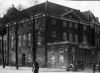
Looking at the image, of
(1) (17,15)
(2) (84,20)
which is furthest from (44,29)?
(2) (84,20)

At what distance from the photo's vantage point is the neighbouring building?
115ft

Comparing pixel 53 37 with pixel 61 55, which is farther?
pixel 53 37

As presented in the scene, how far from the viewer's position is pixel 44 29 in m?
37.8

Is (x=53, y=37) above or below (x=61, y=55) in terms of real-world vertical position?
above

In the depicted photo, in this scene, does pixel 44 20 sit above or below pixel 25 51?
above

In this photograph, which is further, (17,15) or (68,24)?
(68,24)

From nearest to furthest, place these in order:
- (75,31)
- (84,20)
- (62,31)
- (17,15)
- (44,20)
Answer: (17,15)
(44,20)
(62,31)
(75,31)
(84,20)

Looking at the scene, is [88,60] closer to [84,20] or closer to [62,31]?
[62,31]

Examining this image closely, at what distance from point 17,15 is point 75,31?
612 inches

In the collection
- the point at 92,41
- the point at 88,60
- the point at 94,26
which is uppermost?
the point at 94,26

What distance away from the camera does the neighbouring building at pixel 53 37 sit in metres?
35.0

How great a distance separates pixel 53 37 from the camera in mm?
38938

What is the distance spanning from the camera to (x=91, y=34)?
47500 millimetres

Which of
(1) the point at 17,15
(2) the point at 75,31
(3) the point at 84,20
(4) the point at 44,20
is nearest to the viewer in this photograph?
(1) the point at 17,15
